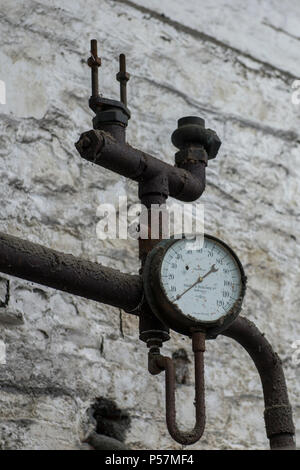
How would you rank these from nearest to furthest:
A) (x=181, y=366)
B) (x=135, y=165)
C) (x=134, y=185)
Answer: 1. (x=135, y=165)
2. (x=181, y=366)
3. (x=134, y=185)

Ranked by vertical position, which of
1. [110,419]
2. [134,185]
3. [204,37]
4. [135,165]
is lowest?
[110,419]

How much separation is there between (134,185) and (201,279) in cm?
72

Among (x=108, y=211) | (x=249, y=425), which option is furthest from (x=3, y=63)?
(x=249, y=425)

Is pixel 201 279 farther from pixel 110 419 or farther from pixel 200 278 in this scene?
pixel 110 419

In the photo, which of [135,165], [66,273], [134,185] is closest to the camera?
[66,273]

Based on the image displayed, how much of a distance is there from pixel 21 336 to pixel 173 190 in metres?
0.51

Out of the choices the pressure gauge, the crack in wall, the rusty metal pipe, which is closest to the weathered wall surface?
the crack in wall

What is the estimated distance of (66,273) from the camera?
1848 millimetres

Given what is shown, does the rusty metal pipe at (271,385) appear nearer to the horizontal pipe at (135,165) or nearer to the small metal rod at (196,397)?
the small metal rod at (196,397)

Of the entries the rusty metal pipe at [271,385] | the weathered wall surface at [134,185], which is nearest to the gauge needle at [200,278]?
the rusty metal pipe at [271,385]

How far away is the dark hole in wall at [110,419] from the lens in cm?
222

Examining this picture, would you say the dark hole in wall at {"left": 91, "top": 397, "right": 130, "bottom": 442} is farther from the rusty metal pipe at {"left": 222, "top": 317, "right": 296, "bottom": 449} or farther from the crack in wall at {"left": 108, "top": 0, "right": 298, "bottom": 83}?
the crack in wall at {"left": 108, "top": 0, "right": 298, "bottom": 83}

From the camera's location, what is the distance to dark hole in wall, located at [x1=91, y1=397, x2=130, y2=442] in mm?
2219

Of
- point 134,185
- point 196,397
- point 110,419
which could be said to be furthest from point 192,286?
point 134,185
